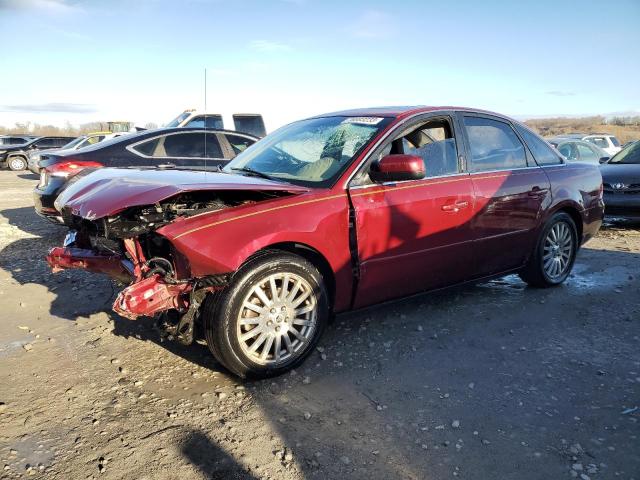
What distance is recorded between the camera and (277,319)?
10.8 ft

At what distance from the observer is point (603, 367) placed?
3510 mm

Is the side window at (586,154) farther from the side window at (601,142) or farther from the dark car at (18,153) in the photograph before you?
the dark car at (18,153)

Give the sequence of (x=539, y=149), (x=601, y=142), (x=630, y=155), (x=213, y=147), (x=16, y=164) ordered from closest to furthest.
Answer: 1. (x=539, y=149)
2. (x=213, y=147)
3. (x=630, y=155)
4. (x=601, y=142)
5. (x=16, y=164)

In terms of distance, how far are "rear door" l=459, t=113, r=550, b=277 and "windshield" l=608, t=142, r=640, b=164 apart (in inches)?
217

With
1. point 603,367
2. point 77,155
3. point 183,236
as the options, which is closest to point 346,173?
point 183,236

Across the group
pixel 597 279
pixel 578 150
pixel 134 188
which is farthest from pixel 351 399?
pixel 578 150

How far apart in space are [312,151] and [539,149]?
2.43 m

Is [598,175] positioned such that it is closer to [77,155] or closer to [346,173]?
[346,173]

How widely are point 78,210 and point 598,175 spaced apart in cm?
502

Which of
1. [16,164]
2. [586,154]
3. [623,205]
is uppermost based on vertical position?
[586,154]

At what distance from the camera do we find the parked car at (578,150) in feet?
40.5

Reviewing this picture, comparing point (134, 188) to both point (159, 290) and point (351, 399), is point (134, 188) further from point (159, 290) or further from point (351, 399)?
point (351, 399)

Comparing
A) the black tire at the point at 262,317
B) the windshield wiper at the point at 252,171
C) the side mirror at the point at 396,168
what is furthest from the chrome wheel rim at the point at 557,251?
the windshield wiper at the point at 252,171

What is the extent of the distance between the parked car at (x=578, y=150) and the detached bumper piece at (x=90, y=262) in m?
11.3
